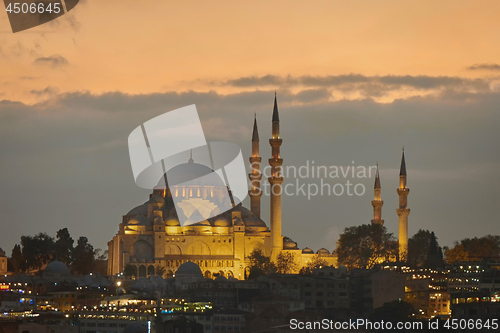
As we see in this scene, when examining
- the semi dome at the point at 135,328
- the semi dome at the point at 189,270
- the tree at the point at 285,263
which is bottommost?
the semi dome at the point at 135,328

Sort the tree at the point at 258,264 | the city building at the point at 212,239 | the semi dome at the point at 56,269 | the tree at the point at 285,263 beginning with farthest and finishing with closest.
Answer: the city building at the point at 212,239, the semi dome at the point at 56,269, the tree at the point at 285,263, the tree at the point at 258,264

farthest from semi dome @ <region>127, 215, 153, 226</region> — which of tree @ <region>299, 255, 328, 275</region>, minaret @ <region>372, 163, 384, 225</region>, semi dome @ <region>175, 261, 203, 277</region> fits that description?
minaret @ <region>372, 163, 384, 225</region>

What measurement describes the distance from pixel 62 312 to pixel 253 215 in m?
24.8

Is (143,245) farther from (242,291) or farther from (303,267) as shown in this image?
(242,291)

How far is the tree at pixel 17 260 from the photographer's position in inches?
3691

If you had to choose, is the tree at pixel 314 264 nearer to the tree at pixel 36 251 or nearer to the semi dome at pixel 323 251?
the semi dome at pixel 323 251

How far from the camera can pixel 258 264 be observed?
86188 mm

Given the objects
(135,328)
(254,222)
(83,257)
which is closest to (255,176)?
(254,222)

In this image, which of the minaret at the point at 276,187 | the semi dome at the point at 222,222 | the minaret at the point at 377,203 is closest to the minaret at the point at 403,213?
the minaret at the point at 377,203

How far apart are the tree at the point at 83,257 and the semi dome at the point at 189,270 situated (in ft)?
44.9

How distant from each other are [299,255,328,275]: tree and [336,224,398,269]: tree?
4.46 feet

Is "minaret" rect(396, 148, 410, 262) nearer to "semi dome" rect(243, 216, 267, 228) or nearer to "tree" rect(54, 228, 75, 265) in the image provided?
"semi dome" rect(243, 216, 267, 228)

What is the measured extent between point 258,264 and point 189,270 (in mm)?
5254

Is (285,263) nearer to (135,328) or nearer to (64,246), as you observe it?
(64,246)
